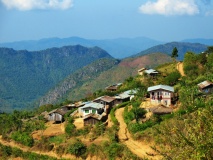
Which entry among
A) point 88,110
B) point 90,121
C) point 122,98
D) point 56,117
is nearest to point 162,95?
point 122,98

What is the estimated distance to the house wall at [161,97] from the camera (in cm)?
5328

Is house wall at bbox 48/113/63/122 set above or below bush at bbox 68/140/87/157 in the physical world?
above

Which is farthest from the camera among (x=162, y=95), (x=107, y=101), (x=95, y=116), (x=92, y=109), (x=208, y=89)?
(x=107, y=101)

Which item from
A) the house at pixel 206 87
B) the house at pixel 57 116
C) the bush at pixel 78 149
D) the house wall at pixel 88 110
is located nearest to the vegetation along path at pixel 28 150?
the bush at pixel 78 149

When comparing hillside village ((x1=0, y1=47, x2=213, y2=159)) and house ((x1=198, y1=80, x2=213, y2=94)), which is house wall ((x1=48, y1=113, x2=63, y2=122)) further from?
house ((x1=198, y1=80, x2=213, y2=94))

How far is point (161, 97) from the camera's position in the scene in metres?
53.8

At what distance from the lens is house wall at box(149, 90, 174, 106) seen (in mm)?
53281

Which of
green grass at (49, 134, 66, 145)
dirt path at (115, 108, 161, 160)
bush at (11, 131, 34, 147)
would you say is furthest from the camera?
bush at (11, 131, 34, 147)

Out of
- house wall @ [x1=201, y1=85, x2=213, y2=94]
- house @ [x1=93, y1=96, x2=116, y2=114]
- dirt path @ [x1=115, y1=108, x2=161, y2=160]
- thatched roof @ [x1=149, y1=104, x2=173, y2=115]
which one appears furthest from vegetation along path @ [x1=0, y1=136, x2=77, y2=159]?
house wall @ [x1=201, y1=85, x2=213, y2=94]

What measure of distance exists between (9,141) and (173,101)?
28.0m

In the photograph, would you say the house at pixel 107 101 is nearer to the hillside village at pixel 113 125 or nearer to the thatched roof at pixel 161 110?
the hillside village at pixel 113 125

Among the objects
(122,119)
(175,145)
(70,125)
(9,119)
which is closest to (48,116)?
(9,119)

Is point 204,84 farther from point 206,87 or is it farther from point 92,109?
point 92,109

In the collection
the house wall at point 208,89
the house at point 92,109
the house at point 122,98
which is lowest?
the house at point 92,109
